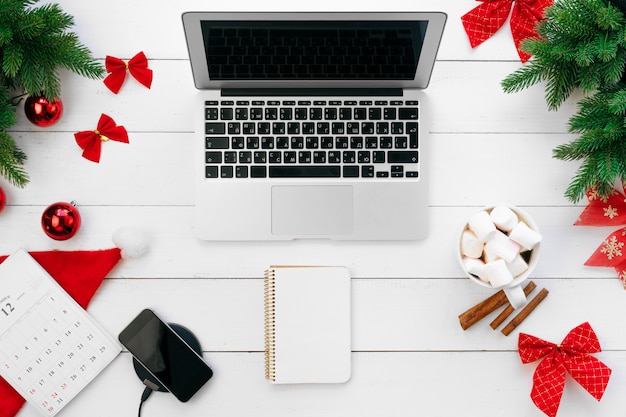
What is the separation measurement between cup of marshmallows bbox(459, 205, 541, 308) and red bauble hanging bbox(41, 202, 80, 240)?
0.62 meters

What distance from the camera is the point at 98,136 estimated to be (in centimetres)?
93

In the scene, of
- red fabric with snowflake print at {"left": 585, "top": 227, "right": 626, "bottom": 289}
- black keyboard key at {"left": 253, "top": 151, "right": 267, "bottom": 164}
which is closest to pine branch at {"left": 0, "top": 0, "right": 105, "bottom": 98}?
black keyboard key at {"left": 253, "top": 151, "right": 267, "bottom": 164}

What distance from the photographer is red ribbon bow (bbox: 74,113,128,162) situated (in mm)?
924

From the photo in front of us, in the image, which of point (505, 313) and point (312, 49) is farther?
point (505, 313)

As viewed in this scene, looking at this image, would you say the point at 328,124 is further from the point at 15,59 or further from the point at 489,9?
the point at 15,59

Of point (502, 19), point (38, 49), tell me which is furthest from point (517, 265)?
point (38, 49)

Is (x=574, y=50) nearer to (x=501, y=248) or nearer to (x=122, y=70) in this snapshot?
(x=501, y=248)

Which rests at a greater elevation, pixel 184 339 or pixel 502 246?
pixel 502 246

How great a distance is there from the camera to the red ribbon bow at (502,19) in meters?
0.94

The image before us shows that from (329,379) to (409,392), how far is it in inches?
5.5

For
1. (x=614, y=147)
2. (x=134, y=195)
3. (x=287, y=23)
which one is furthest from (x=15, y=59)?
(x=614, y=147)

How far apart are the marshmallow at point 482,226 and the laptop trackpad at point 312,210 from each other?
19 cm

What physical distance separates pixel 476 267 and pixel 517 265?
0.20ft

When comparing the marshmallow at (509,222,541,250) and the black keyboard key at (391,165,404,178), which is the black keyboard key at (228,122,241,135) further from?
the marshmallow at (509,222,541,250)
